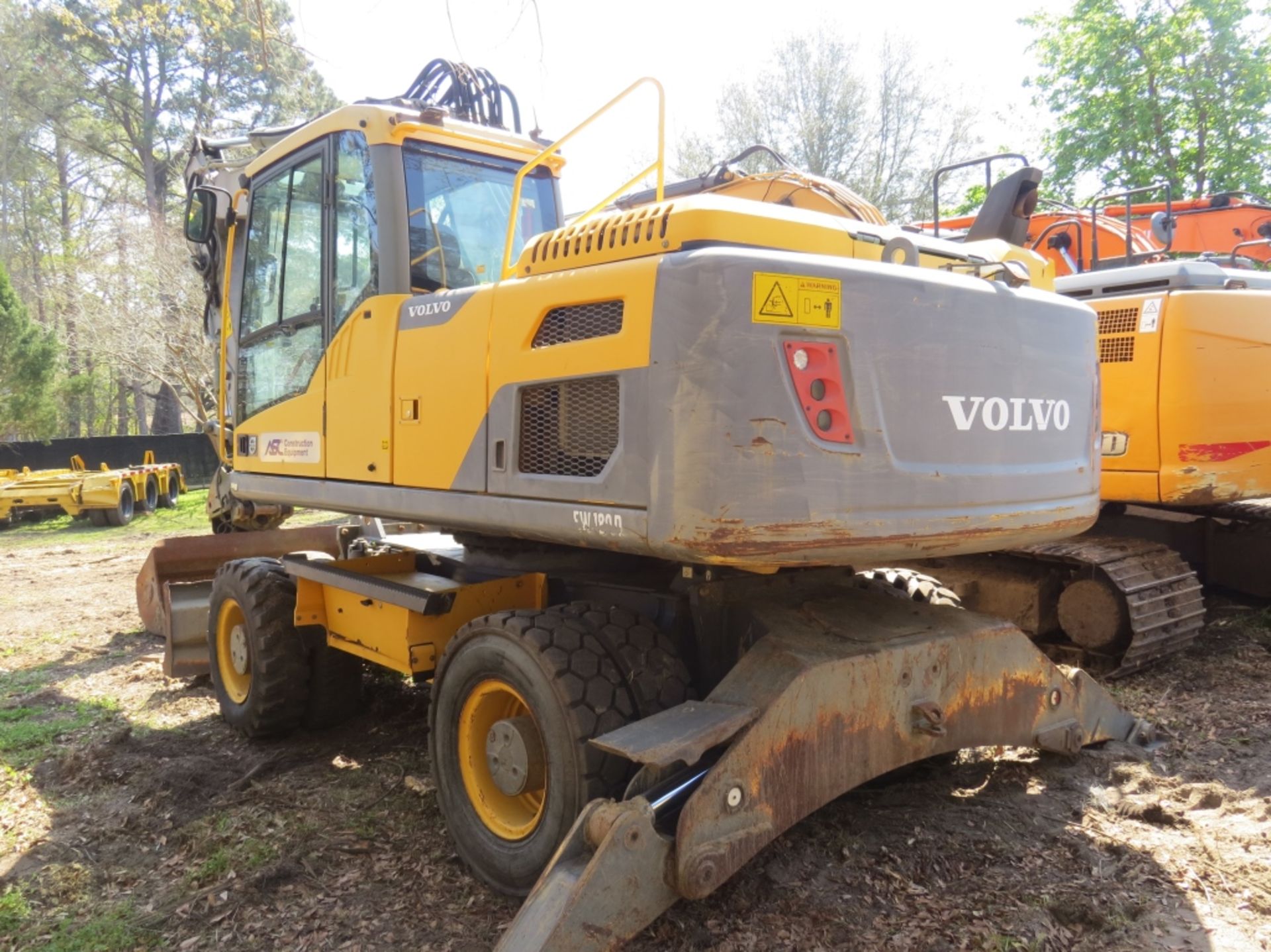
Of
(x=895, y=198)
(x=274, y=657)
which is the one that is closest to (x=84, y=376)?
(x=895, y=198)

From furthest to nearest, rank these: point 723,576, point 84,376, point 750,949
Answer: point 84,376
point 723,576
point 750,949

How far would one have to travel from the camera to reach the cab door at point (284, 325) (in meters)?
4.38

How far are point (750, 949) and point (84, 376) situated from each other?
30.6m

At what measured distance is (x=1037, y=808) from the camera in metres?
3.67

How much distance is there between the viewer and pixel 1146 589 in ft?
17.6

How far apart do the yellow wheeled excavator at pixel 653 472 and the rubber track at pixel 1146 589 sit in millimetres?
1207

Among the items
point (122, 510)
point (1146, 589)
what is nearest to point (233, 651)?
point (1146, 589)

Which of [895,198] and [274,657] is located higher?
[895,198]

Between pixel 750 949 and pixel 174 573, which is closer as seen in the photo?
pixel 750 949

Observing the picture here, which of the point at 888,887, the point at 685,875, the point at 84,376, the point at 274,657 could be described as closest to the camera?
the point at 685,875

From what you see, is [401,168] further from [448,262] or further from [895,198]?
[895,198]

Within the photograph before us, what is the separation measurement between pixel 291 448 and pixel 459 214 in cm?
137

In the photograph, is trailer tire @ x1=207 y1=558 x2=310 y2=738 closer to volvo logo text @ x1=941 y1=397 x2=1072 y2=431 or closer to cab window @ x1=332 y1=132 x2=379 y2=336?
cab window @ x1=332 y1=132 x2=379 y2=336

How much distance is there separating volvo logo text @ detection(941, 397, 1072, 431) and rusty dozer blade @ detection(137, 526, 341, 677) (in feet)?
14.3
